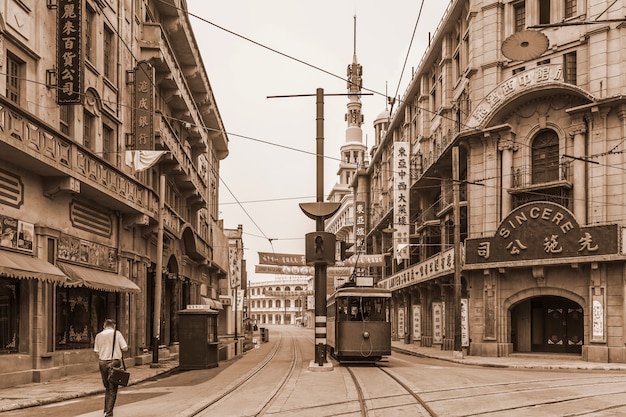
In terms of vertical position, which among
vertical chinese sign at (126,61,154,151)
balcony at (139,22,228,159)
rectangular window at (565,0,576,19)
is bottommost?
vertical chinese sign at (126,61,154,151)

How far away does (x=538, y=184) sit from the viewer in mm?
34094

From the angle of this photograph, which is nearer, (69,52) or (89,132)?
(69,52)

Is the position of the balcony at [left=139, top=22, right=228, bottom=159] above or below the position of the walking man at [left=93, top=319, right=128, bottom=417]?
above

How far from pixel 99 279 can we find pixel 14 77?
7.19 m

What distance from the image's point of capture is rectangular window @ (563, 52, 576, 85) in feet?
108

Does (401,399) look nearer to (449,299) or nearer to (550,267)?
(550,267)

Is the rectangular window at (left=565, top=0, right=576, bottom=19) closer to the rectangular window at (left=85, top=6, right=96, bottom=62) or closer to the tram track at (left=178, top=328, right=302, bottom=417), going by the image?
the rectangular window at (left=85, top=6, right=96, bottom=62)

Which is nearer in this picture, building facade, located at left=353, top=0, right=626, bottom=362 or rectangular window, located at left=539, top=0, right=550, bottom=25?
building facade, located at left=353, top=0, right=626, bottom=362

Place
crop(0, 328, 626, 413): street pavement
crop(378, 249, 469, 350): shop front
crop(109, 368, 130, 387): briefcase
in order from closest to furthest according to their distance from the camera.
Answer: crop(109, 368, 130, 387): briefcase < crop(0, 328, 626, 413): street pavement < crop(378, 249, 469, 350): shop front

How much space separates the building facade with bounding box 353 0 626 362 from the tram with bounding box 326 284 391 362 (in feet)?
25.3

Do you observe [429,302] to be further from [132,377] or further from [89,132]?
[132,377]

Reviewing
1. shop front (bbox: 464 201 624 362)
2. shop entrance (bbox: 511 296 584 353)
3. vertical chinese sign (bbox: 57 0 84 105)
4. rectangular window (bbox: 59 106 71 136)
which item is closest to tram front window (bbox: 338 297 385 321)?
shop front (bbox: 464 201 624 362)

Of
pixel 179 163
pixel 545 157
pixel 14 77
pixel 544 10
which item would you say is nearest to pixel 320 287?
pixel 14 77

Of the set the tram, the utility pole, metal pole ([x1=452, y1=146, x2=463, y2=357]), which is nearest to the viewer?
the utility pole
